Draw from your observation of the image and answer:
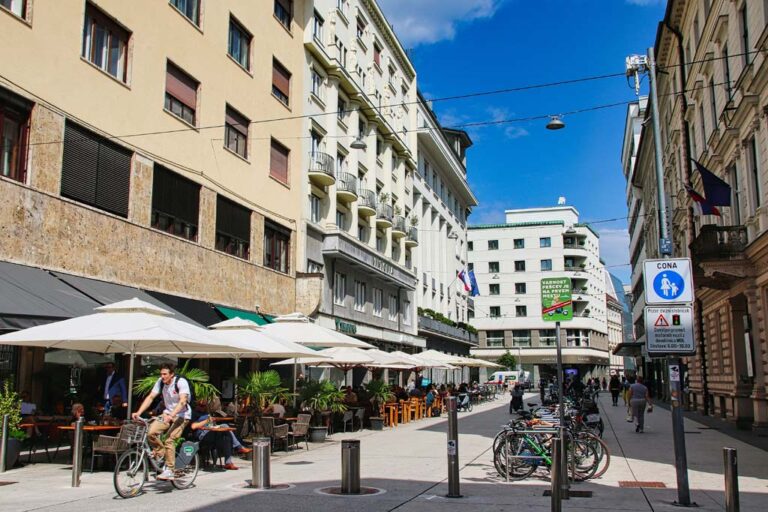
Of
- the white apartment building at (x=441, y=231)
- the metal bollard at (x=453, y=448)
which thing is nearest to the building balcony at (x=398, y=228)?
the white apartment building at (x=441, y=231)

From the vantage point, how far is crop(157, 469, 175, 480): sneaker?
10305 mm

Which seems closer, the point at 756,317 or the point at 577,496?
the point at 577,496

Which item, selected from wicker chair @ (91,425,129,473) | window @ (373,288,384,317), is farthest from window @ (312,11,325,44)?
wicker chair @ (91,425,129,473)

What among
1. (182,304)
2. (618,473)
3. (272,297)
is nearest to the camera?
→ (618,473)

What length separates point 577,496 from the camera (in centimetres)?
1033

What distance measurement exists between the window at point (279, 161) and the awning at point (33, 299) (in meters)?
13.2

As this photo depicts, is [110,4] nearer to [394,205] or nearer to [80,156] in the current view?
[80,156]

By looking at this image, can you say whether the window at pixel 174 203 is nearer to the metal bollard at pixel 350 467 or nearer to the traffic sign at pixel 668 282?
the metal bollard at pixel 350 467

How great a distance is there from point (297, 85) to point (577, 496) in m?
23.8

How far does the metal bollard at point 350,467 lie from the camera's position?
1028cm

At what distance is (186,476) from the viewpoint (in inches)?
424

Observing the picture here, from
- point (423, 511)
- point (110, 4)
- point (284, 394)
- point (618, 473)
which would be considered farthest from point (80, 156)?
point (618, 473)

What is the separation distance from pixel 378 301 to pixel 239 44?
1814 cm

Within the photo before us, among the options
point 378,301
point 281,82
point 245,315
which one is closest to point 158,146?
point 245,315
